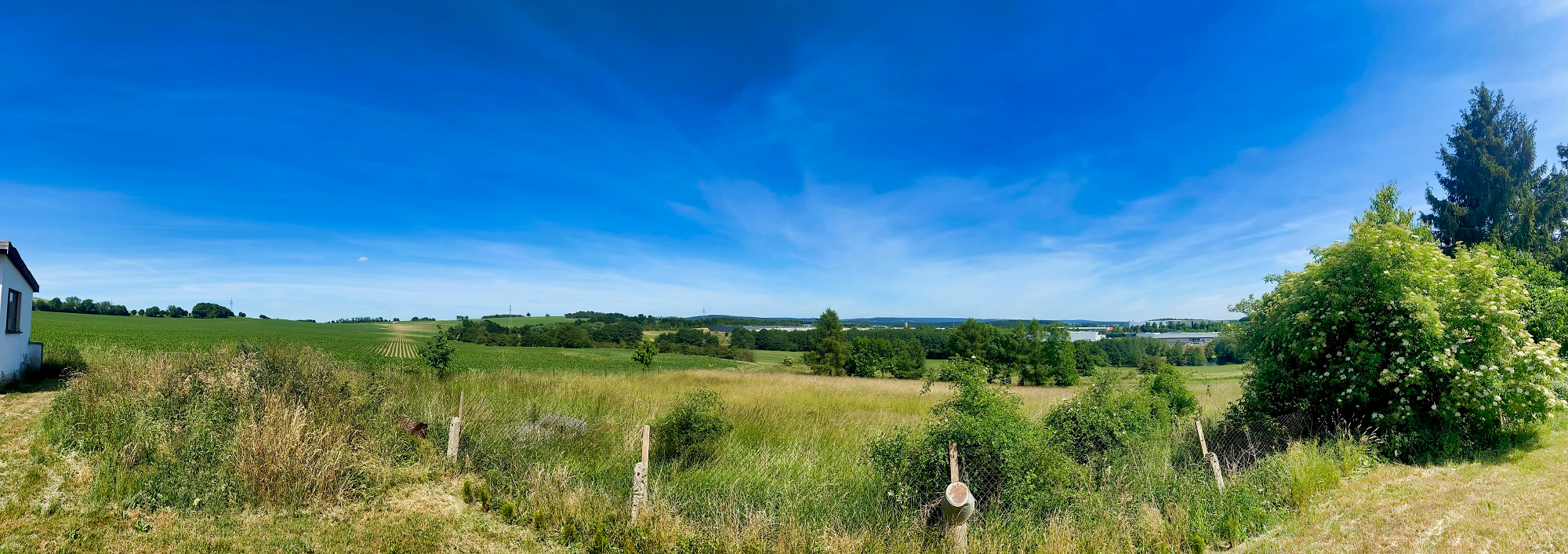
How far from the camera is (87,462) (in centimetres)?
717

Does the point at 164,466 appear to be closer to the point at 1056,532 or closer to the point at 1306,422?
the point at 1056,532

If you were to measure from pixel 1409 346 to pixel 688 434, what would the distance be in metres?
11.6

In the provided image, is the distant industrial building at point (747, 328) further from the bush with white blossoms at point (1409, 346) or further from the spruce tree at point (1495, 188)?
the bush with white blossoms at point (1409, 346)

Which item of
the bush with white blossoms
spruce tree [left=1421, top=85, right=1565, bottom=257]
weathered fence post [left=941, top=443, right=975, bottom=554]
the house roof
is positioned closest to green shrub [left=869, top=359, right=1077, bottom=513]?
weathered fence post [left=941, top=443, right=975, bottom=554]

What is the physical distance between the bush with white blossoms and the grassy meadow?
1642 millimetres

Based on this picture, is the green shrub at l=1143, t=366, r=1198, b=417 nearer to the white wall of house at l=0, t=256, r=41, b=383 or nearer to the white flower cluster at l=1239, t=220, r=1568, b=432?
the white flower cluster at l=1239, t=220, r=1568, b=432

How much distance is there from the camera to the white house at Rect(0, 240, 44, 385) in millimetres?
12250

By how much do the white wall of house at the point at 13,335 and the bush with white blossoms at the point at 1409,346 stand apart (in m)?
25.8

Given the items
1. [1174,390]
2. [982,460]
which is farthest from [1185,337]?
[982,460]

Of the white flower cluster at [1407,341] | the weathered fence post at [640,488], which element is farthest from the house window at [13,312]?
the white flower cluster at [1407,341]

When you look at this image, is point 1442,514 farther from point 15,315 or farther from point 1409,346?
point 15,315

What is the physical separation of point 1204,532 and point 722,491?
18.5ft

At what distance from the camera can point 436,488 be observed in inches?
300

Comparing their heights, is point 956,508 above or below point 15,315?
below
